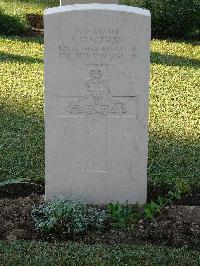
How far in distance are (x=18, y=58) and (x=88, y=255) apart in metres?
7.16

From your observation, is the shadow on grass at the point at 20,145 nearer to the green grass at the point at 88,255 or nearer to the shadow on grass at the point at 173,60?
the green grass at the point at 88,255

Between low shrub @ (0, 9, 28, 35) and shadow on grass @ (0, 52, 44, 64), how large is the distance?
157cm

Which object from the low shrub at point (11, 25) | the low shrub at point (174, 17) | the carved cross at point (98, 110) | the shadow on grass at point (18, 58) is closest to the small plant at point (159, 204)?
the carved cross at point (98, 110)

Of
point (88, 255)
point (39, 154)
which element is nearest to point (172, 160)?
point (39, 154)

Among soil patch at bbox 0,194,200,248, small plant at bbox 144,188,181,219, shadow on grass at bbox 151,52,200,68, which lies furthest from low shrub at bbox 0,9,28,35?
soil patch at bbox 0,194,200,248

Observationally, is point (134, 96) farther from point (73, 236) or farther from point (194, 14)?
point (194, 14)

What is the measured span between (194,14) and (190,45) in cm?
94

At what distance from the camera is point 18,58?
11930 millimetres

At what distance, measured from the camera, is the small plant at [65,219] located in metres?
5.71

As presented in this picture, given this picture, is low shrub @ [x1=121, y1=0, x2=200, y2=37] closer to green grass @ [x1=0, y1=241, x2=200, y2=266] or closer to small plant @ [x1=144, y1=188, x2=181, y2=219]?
small plant @ [x1=144, y1=188, x2=181, y2=219]

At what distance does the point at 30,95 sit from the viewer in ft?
32.2

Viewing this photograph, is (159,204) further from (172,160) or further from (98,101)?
(172,160)

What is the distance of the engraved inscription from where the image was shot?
5883 mm

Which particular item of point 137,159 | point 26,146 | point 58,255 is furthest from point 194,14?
point 58,255
